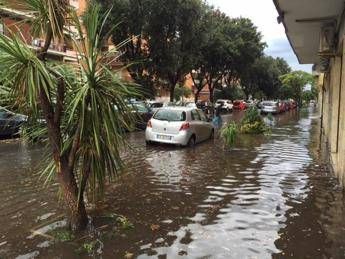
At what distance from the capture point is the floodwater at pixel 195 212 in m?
5.50

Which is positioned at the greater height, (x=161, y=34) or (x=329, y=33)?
(x=161, y=34)

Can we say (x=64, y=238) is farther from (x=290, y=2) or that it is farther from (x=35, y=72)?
(x=290, y=2)

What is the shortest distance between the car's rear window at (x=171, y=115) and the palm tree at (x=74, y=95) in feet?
31.5

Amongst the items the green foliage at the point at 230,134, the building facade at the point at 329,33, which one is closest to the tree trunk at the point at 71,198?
the building facade at the point at 329,33

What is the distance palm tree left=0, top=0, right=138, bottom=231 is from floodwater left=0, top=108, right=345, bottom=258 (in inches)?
29.3

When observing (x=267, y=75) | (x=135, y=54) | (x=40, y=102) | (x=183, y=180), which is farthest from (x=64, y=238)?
(x=267, y=75)

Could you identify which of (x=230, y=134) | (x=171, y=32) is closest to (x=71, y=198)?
(x=230, y=134)

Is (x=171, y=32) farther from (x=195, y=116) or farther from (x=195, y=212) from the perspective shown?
(x=195, y=212)

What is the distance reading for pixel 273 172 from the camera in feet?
35.9

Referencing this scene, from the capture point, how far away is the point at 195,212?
7.14 meters

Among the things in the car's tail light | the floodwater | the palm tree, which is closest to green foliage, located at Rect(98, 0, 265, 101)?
the car's tail light

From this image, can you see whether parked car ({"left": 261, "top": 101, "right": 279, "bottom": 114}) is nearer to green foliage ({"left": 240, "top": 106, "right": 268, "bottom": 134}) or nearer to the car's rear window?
green foliage ({"left": 240, "top": 106, "right": 268, "bottom": 134})

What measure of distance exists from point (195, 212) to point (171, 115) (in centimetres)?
883

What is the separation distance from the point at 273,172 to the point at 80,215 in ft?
19.8
